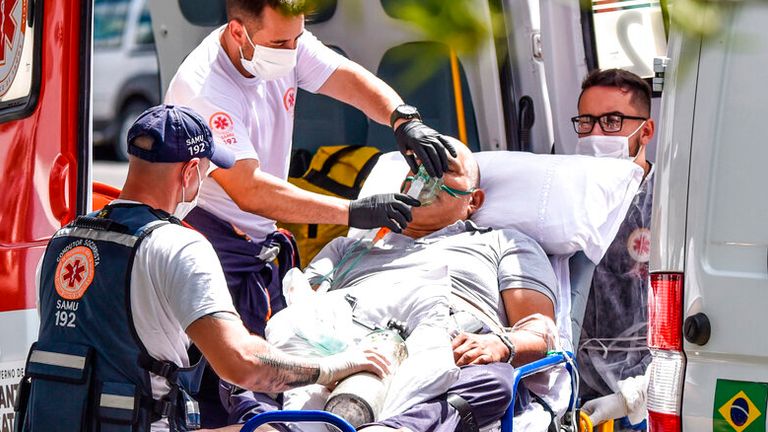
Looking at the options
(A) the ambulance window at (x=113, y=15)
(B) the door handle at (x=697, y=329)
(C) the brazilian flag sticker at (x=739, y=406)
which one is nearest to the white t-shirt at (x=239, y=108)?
(A) the ambulance window at (x=113, y=15)

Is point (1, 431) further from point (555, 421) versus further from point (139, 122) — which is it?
point (555, 421)

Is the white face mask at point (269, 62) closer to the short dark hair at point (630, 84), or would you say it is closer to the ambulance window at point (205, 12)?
the short dark hair at point (630, 84)

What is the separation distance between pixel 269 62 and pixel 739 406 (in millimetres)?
1941

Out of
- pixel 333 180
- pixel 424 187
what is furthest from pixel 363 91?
pixel 333 180

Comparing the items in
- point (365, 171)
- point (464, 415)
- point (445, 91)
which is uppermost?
point (445, 91)

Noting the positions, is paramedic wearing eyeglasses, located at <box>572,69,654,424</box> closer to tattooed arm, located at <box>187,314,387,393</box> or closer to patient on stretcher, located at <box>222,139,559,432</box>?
patient on stretcher, located at <box>222,139,559,432</box>

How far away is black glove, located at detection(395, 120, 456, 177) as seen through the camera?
4.15 meters

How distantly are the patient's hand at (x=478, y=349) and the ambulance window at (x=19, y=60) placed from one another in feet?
4.93

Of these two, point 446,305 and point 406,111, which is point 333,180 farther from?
point 446,305

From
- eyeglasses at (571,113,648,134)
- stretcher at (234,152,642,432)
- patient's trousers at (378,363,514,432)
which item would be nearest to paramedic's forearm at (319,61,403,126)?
stretcher at (234,152,642,432)

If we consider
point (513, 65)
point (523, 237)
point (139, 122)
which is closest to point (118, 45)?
point (513, 65)

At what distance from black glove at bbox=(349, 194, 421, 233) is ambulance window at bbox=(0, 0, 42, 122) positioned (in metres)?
1.11

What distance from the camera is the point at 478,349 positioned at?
146 inches

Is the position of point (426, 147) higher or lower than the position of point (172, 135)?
lower
